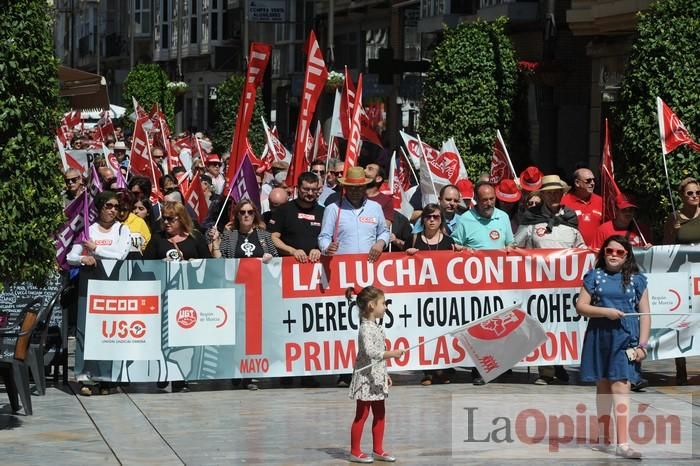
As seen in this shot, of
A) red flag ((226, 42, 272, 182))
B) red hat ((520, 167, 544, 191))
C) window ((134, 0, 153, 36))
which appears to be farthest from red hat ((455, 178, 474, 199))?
window ((134, 0, 153, 36))

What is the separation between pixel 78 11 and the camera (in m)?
98.8

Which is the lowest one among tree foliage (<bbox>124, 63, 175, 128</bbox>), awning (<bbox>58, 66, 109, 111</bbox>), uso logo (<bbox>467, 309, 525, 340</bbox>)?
uso logo (<bbox>467, 309, 525, 340</bbox>)

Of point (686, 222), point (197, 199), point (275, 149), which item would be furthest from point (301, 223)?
point (275, 149)

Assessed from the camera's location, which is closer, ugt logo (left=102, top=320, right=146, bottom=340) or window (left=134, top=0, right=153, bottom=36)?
ugt logo (left=102, top=320, right=146, bottom=340)

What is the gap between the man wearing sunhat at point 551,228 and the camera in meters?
12.9

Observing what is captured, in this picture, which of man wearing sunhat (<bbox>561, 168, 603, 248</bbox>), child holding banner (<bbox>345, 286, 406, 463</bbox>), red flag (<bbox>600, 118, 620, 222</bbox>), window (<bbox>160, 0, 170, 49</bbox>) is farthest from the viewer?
window (<bbox>160, 0, 170, 49</bbox>)

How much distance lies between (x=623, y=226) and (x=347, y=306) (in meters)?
2.38

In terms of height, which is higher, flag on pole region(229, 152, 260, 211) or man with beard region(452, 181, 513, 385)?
flag on pole region(229, 152, 260, 211)

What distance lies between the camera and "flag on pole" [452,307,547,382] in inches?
395

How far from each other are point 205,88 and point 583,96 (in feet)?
132

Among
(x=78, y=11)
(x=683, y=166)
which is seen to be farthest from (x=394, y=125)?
(x=78, y=11)

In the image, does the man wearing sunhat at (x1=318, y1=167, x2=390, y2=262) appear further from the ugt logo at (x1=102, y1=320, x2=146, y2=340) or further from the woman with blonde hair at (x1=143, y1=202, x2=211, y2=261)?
the ugt logo at (x1=102, y1=320, x2=146, y2=340)

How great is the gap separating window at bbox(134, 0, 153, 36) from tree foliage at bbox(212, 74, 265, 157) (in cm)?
4169

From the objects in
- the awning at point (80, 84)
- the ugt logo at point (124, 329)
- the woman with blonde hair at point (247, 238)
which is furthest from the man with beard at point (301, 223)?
the awning at point (80, 84)
